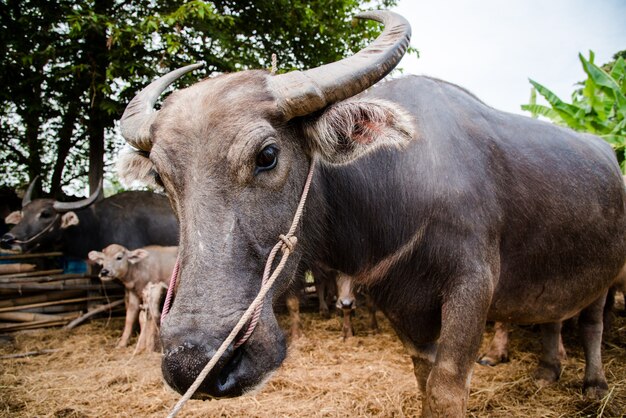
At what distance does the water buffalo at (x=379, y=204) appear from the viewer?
1634mm

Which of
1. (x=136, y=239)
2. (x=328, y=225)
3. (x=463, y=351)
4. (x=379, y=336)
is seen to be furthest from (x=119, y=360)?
(x=463, y=351)

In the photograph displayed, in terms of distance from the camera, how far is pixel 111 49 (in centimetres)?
682

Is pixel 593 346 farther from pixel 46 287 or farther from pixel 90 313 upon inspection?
pixel 46 287

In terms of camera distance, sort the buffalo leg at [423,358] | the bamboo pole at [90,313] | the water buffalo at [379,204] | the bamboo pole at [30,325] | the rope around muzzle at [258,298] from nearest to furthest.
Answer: the rope around muzzle at [258,298] < the water buffalo at [379,204] < the buffalo leg at [423,358] < the bamboo pole at [30,325] < the bamboo pole at [90,313]

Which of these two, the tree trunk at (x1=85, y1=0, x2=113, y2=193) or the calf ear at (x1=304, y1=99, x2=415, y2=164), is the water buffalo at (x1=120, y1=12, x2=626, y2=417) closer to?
the calf ear at (x1=304, y1=99, x2=415, y2=164)

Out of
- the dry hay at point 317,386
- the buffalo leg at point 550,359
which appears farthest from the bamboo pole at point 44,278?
the buffalo leg at point 550,359

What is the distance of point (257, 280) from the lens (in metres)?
1.70

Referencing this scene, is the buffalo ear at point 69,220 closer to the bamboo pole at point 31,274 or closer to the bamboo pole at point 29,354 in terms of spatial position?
the bamboo pole at point 31,274

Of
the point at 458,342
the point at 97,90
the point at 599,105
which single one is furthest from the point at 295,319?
the point at 599,105

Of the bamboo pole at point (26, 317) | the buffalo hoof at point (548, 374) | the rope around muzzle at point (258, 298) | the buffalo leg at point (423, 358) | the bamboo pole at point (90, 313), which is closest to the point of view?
the rope around muzzle at point (258, 298)

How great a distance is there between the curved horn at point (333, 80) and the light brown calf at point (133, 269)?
5110 mm

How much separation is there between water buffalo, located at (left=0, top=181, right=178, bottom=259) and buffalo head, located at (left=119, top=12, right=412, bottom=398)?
19.6 feet

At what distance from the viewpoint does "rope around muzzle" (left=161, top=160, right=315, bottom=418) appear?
52.6 inches

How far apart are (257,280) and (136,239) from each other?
672 cm
